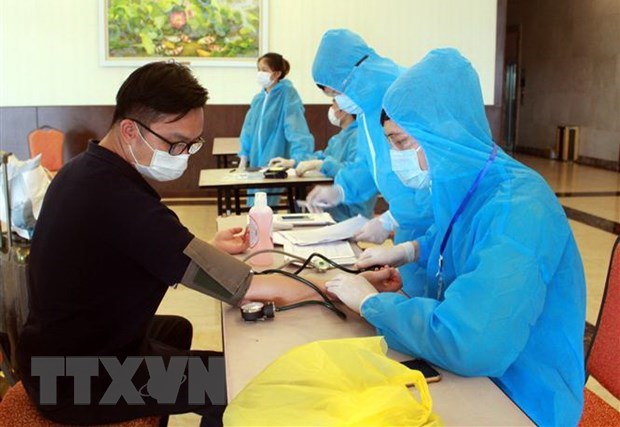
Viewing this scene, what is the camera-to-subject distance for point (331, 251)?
2.14 m

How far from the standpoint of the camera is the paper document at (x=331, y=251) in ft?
6.73

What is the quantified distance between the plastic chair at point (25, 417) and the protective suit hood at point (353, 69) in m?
1.60

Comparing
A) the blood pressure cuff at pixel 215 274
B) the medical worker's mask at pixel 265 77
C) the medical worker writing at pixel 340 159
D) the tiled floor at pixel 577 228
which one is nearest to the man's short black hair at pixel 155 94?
the blood pressure cuff at pixel 215 274

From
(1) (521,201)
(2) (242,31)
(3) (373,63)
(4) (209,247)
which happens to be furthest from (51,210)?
(2) (242,31)

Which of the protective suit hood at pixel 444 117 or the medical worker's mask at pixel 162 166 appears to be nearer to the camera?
the protective suit hood at pixel 444 117

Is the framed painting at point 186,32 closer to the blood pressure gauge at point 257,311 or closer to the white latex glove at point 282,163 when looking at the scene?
the white latex glove at point 282,163

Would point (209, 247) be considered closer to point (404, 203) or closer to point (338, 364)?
point (338, 364)

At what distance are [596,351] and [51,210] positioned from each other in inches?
50.4

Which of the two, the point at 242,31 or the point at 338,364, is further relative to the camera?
the point at 242,31

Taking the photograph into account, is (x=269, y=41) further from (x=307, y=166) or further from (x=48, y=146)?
(x=307, y=166)

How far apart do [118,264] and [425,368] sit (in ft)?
2.24

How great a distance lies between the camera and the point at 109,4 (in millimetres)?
6945

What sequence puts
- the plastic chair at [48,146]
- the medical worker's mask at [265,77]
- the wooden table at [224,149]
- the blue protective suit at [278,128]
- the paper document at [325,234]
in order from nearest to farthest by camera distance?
1. the paper document at [325,234]
2. the blue protective suit at [278,128]
3. the medical worker's mask at [265,77]
4. the wooden table at [224,149]
5. the plastic chair at [48,146]

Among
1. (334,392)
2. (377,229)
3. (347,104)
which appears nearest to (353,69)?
(347,104)
